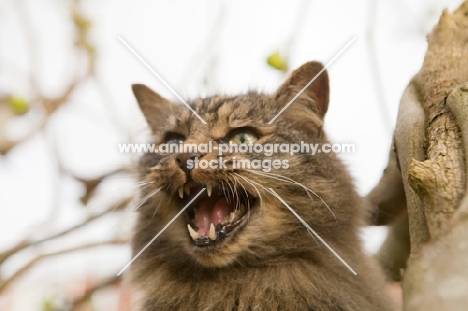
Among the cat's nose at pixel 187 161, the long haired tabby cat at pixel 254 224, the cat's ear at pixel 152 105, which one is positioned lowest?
the long haired tabby cat at pixel 254 224

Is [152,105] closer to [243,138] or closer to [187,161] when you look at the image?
[243,138]

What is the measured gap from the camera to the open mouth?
2057 millimetres

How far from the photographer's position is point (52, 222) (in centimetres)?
257

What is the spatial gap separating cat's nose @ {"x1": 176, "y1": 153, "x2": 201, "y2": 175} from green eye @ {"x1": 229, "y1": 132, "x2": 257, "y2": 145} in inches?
10.2

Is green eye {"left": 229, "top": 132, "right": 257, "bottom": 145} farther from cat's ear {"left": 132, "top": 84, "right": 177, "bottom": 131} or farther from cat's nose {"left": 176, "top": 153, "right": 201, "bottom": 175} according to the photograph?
cat's ear {"left": 132, "top": 84, "right": 177, "bottom": 131}

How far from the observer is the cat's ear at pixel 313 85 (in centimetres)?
229

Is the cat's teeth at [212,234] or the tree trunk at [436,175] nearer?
the tree trunk at [436,175]

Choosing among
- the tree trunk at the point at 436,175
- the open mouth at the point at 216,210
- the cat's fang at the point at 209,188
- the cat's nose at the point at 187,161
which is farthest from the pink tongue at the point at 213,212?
the tree trunk at the point at 436,175

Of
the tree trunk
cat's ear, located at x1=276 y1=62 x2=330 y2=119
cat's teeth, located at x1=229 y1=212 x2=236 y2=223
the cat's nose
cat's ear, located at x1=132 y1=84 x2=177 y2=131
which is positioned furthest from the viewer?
cat's ear, located at x1=132 y1=84 x2=177 y2=131

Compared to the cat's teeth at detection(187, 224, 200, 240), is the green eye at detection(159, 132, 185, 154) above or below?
above

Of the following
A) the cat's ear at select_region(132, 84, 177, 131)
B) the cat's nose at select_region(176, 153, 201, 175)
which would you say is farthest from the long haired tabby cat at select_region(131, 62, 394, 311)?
the cat's ear at select_region(132, 84, 177, 131)

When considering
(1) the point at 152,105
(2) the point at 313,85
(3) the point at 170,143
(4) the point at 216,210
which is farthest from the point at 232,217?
(1) the point at 152,105

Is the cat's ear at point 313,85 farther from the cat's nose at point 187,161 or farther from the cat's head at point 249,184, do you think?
the cat's nose at point 187,161

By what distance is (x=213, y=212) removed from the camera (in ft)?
7.02
